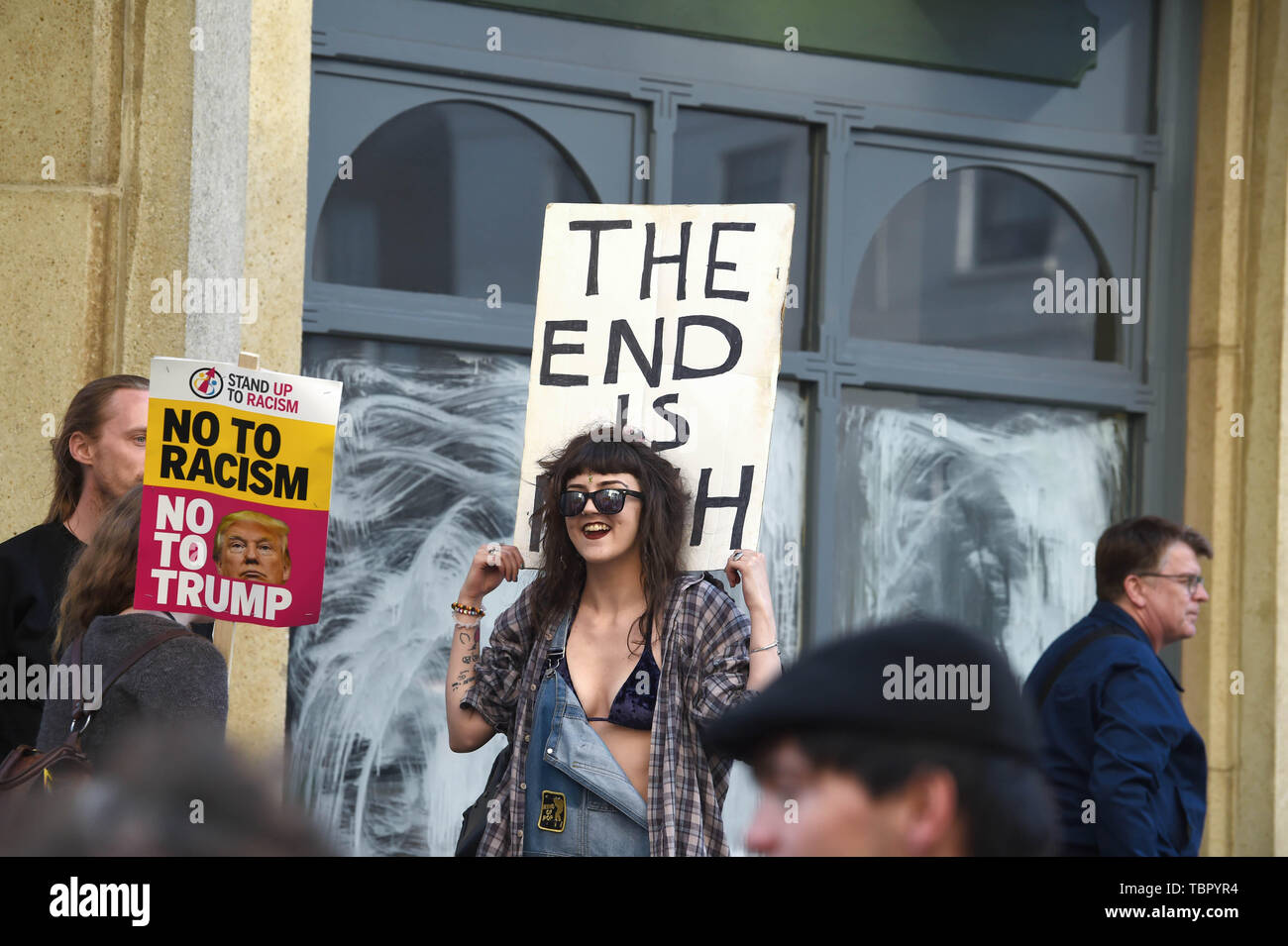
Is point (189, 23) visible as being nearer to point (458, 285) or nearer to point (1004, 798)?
point (458, 285)

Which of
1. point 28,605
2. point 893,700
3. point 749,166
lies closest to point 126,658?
point 28,605

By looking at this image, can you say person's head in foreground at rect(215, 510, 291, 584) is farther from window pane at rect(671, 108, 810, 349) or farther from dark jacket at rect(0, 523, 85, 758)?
window pane at rect(671, 108, 810, 349)

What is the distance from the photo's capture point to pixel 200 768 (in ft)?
3.67

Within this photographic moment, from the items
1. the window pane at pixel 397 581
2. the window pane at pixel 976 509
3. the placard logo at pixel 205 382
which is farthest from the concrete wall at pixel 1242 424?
the placard logo at pixel 205 382

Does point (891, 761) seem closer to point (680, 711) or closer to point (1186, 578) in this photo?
point (680, 711)

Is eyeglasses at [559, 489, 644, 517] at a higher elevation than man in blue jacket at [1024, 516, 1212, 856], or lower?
higher

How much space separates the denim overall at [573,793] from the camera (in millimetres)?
3566

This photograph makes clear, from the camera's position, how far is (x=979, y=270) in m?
6.85

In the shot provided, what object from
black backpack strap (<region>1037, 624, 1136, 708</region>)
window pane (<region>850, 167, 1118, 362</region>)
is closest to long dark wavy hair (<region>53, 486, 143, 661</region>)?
black backpack strap (<region>1037, 624, 1136, 708</region>)

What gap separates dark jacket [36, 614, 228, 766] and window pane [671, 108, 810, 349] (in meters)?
3.59

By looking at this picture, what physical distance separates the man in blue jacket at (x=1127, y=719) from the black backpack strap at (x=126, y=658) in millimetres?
2420

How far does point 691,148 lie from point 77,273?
2548 millimetres

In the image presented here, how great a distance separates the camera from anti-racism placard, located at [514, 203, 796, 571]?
4.04 metres
